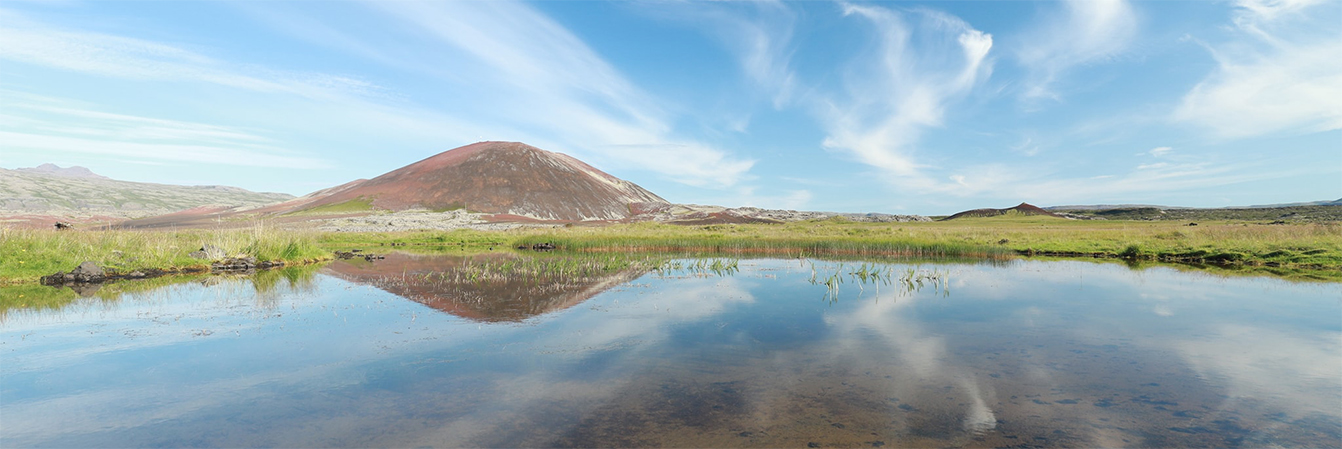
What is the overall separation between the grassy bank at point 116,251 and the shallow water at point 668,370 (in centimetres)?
720

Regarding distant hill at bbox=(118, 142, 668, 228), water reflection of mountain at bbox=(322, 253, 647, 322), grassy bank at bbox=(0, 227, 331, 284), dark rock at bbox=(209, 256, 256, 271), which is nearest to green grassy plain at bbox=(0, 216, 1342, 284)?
grassy bank at bbox=(0, 227, 331, 284)

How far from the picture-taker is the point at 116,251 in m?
21.3

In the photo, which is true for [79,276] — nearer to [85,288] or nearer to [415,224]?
[85,288]

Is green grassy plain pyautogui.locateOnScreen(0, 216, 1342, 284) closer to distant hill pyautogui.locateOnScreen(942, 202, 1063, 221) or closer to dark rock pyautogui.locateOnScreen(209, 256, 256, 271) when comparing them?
dark rock pyautogui.locateOnScreen(209, 256, 256, 271)

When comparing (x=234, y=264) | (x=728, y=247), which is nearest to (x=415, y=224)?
(x=234, y=264)

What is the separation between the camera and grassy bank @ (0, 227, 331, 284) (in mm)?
18859

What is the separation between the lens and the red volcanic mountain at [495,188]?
10650 centimetres

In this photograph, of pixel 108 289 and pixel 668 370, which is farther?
pixel 108 289

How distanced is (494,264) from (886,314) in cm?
1902

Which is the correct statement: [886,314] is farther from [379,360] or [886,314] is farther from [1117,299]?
[379,360]

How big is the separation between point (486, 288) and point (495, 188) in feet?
327

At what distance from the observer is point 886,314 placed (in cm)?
1395

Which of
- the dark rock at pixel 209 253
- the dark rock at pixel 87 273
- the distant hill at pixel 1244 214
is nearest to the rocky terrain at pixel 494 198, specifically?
the distant hill at pixel 1244 214

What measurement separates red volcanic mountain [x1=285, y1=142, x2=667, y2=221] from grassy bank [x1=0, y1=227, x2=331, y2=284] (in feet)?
251
